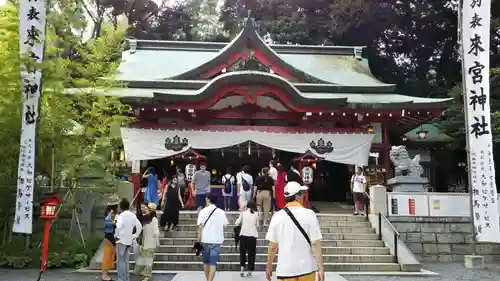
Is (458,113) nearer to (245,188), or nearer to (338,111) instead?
(338,111)

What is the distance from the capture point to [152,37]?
3381cm

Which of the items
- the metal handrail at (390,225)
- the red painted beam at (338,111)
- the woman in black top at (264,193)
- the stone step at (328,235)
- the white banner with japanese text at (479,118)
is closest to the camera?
the metal handrail at (390,225)

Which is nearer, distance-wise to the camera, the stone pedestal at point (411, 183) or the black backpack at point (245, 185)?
the black backpack at point (245, 185)

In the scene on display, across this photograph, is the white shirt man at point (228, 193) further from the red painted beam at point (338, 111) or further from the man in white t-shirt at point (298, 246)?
the man in white t-shirt at point (298, 246)

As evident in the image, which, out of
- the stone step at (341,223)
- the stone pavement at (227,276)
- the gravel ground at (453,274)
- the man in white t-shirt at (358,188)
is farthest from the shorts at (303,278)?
the man in white t-shirt at (358,188)

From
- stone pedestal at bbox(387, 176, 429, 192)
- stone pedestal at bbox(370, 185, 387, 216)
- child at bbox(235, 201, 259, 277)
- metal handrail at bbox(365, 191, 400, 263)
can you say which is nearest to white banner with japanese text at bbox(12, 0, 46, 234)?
child at bbox(235, 201, 259, 277)

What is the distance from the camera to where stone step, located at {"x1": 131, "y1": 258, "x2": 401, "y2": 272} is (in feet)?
32.9

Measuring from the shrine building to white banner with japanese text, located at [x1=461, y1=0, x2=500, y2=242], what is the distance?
3990 millimetres

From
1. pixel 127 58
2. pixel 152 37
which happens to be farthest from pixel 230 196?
pixel 152 37

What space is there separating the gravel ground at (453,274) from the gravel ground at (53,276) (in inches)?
164

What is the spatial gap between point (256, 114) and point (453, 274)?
26.9 feet

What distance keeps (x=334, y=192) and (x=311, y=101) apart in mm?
5561

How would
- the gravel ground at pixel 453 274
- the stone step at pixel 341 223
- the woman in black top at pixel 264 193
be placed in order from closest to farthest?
the gravel ground at pixel 453 274 < the woman in black top at pixel 264 193 < the stone step at pixel 341 223

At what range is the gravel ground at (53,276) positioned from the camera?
882 cm
